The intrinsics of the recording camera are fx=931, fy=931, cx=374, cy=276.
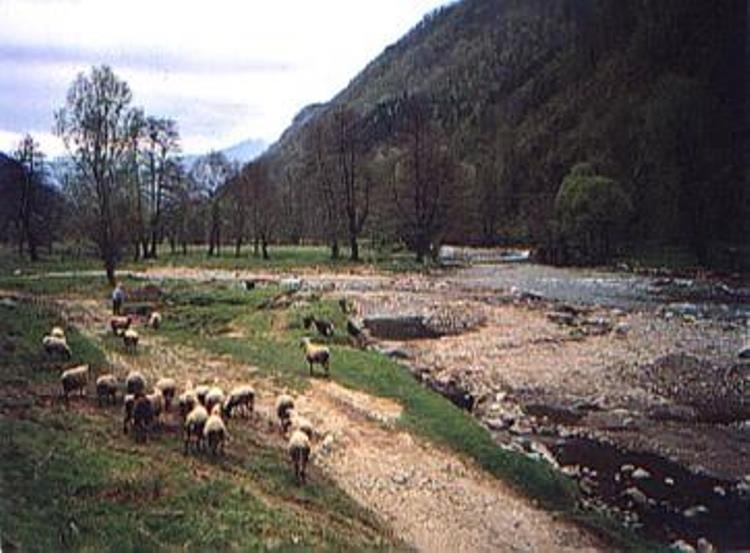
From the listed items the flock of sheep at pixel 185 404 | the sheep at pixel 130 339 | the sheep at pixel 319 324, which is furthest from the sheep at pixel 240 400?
the sheep at pixel 319 324

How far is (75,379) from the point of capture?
21.8 ft

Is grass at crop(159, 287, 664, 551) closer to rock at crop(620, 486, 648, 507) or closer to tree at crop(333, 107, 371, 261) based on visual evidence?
rock at crop(620, 486, 648, 507)

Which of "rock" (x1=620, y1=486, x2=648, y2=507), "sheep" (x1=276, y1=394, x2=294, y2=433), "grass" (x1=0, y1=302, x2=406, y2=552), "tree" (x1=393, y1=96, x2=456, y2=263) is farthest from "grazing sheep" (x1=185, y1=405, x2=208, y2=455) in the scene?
"rock" (x1=620, y1=486, x2=648, y2=507)

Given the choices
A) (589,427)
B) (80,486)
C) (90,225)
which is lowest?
(589,427)

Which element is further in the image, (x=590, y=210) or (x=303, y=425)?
→ (x=303, y=425)

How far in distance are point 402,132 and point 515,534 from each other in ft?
13.6

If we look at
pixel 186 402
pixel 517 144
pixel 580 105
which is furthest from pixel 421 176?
pixel 186 402

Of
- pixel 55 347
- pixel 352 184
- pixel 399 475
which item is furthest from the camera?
pixel 352 184

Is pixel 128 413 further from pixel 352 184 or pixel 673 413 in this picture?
pixel 673 413

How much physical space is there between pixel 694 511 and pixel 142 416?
4.28 meters

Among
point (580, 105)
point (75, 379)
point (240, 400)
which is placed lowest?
point (240, 400)

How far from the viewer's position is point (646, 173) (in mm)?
6105

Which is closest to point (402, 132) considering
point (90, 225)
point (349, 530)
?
point (90, 225)

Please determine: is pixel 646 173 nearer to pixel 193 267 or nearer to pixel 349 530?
pixel 349 530
